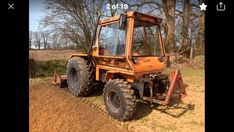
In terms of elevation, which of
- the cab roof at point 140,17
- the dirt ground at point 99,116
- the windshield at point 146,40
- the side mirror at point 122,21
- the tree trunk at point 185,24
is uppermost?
the tree trunk at point 185,24

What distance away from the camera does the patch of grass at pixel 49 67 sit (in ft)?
33.3

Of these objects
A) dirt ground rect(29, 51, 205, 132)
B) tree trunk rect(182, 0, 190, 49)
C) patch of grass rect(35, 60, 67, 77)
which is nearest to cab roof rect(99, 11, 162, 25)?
dirt ground rect(29, 51, 205, 132)

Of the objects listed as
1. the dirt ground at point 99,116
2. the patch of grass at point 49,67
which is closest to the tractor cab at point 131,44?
the dirt ground at point 99,116

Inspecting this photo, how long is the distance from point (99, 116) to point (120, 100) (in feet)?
1.98

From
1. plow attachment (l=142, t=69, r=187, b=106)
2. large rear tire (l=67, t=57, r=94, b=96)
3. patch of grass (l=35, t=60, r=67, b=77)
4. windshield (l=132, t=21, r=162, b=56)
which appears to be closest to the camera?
plow attachment (l=142, t=69, r=187, b=106)

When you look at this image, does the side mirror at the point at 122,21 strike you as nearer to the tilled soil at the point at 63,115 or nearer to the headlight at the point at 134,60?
the headlight at the point at 134,60

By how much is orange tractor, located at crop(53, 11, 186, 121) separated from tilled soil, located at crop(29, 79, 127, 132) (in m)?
0.36

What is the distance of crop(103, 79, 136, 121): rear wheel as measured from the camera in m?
4.44

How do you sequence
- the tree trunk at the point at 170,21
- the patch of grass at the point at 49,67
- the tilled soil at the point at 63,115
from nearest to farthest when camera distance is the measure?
1. the tilled soil at the point at 63,115
2. the patch of grass at the point at 49,67
3. the tree trunk at the point at 170,21

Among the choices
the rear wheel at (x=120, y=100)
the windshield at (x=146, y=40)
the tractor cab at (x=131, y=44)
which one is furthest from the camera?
the windshield at (x=146, y=40)

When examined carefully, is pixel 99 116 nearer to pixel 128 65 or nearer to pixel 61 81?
pixel 128 65

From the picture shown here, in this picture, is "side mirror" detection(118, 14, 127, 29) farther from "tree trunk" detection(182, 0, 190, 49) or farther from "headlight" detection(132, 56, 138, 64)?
"tree trunk" detection(182, 0, 190, 49)

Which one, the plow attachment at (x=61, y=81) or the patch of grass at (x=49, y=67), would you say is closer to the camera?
the plow attachment at (x=61, y=81)
